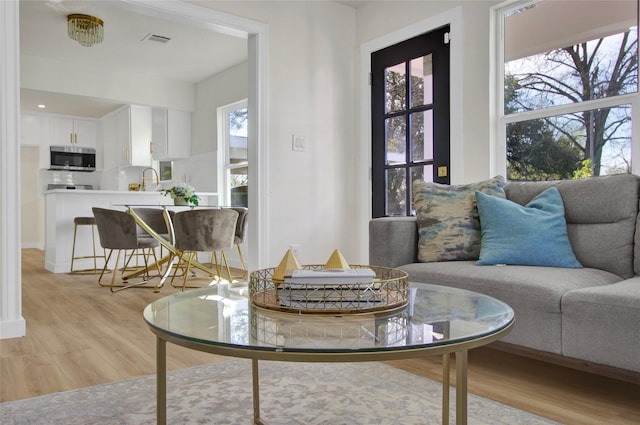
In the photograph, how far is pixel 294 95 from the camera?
4062 millimetres

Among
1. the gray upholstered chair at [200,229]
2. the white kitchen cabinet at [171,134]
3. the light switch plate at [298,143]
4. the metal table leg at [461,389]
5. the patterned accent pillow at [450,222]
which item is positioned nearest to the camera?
the metal table leg at [461,389]

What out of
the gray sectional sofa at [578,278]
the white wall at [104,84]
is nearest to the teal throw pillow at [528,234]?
the gray sectional sofa at [578,278]

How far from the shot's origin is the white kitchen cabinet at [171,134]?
7074mm

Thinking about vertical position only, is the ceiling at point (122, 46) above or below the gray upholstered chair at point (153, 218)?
above

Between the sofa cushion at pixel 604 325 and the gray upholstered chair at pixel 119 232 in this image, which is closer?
the sofa cushion at pixel 604 325

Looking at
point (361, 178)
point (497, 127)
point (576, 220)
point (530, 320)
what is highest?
point (497, 127)

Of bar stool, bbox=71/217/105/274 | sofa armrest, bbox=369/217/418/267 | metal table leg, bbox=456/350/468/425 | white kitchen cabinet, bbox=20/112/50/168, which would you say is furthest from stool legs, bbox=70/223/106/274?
metal table leg, bbox=456/350/468/425

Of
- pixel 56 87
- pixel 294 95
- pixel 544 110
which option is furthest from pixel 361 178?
pixel 56 87

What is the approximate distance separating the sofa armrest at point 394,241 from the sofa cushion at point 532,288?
40cm

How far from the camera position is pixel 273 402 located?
5.97 feet

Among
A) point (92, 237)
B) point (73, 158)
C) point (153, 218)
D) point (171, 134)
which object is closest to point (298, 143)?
point (153, 218)

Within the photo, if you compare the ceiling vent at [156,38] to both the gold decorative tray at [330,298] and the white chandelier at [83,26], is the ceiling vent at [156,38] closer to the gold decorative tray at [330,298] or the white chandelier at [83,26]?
the white chandelier at [83,26]

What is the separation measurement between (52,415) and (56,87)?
227 inches

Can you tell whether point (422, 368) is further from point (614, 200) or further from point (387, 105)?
point (387, 105)
